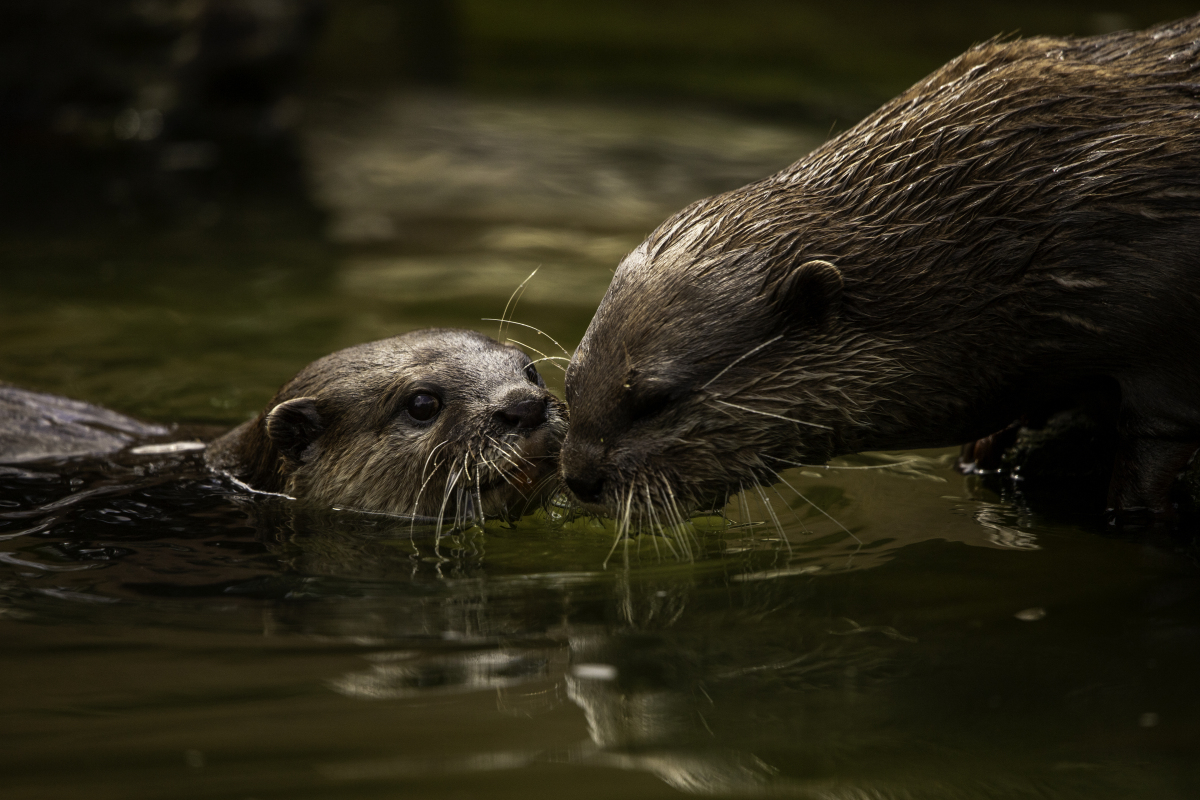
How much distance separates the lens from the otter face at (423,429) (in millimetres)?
4129

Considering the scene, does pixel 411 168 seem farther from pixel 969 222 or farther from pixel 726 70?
pixel 969 222

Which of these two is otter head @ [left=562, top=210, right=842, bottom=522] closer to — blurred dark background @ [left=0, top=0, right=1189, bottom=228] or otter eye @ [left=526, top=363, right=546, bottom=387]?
otter eye @ [left=526, top=363, right=546, bottom=387]

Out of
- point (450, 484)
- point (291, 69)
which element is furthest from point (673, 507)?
point (291, 69)

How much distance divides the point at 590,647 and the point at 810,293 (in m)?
1.14

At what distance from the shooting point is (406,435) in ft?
14.4

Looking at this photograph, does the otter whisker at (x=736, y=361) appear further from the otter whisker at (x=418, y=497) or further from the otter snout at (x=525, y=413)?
the otter whisker at (x=418, y=497)

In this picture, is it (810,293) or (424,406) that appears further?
(424,406)

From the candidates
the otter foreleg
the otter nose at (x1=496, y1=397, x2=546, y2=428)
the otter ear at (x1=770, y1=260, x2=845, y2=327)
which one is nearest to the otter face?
the otter nose at (x1=496, y1=397, x2=546, y2=428)

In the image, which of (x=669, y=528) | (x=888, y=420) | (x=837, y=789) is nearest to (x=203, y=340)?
(x=669, y=528)

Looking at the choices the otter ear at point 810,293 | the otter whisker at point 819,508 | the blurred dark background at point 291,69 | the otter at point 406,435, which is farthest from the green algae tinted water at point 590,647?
the blurred dark background at point 291,69

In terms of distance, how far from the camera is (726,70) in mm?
13047

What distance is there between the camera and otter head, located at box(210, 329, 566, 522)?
4.13 m

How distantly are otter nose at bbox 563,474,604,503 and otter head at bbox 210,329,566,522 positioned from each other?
438 millimetres

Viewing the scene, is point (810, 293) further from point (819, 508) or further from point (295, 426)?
point (295, 426)
